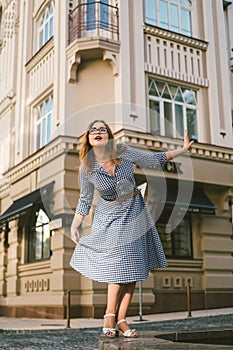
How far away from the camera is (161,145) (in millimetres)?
12547

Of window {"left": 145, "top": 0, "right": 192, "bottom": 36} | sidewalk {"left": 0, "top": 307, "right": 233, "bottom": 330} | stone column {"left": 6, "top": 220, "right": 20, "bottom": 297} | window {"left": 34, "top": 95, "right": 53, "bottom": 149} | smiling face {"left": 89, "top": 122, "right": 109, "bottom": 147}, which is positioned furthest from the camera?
stone column {"left": 6, "top": 220, "right": 20, "bottom": 297}

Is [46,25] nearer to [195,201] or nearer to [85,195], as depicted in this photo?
[195,201]

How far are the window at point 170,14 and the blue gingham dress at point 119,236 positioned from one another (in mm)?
10859

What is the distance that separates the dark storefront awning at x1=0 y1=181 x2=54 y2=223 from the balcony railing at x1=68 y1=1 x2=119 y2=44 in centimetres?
413

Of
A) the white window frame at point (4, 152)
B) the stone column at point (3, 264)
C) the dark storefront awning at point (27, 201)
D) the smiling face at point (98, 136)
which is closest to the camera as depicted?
the smiling face at point (98, 136)

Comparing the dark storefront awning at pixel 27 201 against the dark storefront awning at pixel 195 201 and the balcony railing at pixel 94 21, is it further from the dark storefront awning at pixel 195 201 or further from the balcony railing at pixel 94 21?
the balcony railing at pixel 94 21

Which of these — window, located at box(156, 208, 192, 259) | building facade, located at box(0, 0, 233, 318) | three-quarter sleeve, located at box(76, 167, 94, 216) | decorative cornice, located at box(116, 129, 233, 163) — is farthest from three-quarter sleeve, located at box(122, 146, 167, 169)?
window, located at box(156, 208, 192, 259)

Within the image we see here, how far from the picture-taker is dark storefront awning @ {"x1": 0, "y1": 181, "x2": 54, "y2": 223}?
12.8 metres

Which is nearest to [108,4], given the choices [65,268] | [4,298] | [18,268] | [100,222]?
[65,268]

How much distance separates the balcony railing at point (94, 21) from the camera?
43.6 ft

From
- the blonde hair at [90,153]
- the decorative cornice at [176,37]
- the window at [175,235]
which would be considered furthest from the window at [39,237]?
the blonde hair at [90,153]

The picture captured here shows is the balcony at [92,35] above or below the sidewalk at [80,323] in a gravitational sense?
above

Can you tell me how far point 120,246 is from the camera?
3861 millimetres

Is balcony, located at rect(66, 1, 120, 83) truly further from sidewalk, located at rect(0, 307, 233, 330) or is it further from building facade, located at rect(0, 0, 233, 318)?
sidewalk, located at rect(0, 307, 233, 330)
